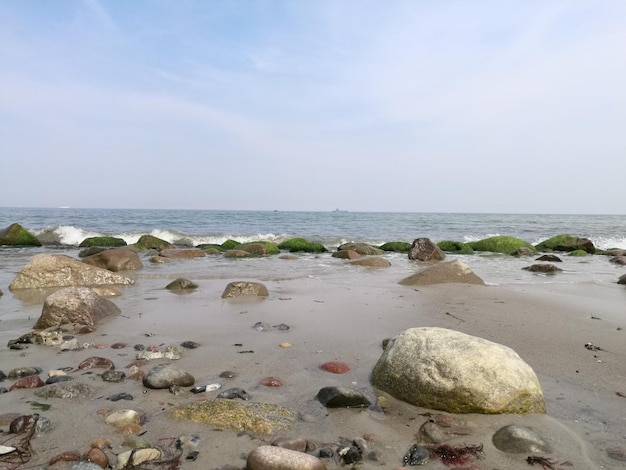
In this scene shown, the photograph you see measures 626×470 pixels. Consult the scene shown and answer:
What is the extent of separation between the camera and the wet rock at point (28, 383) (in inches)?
120

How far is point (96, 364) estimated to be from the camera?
3.55 m

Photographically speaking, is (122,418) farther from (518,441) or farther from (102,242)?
(102,242)

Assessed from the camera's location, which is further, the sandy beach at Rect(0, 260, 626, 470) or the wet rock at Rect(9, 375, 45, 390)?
the wet rock at Rect(9, 375, 45, 390)

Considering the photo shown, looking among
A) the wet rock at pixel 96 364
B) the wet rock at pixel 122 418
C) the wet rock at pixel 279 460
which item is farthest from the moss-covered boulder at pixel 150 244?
the wet rock at pixel 279 460

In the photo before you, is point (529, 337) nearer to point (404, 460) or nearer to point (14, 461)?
point (404, 460)

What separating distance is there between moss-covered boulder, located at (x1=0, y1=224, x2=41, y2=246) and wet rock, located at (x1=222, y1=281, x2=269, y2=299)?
15932 mm

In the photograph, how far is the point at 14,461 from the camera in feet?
6.75

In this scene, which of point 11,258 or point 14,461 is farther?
point 11,258

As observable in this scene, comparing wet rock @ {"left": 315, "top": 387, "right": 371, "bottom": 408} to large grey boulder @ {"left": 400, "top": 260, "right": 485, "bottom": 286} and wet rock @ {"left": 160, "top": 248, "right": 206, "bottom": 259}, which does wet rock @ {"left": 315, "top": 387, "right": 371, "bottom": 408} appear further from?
wet rock @ {"left": 160, "top": 248, "right": 206, "bottom": 259}

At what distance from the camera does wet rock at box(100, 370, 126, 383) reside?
3240mm

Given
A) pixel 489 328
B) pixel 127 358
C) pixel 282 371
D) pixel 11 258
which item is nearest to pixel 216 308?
pixel 127 358

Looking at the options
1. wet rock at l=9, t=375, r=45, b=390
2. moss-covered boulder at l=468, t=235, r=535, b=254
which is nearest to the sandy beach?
wet rock at l=9, t=375, r=45, b=390

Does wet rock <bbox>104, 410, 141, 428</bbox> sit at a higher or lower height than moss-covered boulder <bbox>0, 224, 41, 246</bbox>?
higher

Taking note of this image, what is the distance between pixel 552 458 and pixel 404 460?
0.74 metres
